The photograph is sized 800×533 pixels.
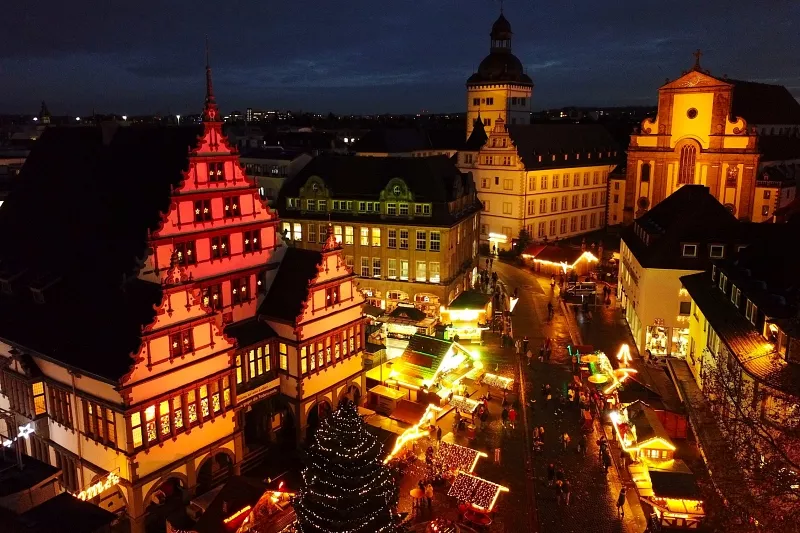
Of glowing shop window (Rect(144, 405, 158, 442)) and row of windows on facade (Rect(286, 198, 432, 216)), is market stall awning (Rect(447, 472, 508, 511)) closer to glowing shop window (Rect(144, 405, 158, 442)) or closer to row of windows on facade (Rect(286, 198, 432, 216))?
glowing shop window (Rect(144, 405, 158, 442))

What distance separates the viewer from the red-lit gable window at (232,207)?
3666cm

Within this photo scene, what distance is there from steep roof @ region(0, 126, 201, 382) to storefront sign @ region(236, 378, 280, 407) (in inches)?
277

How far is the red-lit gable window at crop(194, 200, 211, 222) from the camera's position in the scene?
1382 inches

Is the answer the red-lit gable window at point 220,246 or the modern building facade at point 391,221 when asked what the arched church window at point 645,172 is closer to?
the modern building facade at point 391,221

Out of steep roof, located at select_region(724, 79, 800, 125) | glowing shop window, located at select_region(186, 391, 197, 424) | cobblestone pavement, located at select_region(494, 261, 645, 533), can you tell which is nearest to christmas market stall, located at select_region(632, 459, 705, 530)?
cobblestone pavement, located at select_region(494, 261, 645, 533)

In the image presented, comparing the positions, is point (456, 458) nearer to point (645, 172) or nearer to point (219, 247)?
point (219, 247)

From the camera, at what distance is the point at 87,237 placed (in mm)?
37125

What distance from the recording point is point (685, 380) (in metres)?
43.7

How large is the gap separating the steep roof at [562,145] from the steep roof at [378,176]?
26.8 metres

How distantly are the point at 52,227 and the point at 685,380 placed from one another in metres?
40.7

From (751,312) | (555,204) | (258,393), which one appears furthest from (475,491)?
(555,204)

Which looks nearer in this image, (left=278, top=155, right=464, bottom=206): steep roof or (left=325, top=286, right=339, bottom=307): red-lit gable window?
(left=325, top=286, right=339, bottom=307): red-lit gable window

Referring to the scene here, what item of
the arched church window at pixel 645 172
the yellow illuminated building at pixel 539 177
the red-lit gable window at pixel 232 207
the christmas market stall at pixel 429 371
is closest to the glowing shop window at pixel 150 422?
the red-lit gable window at pixel 232 207

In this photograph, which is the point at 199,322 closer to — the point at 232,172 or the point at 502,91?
the point at 232,172
